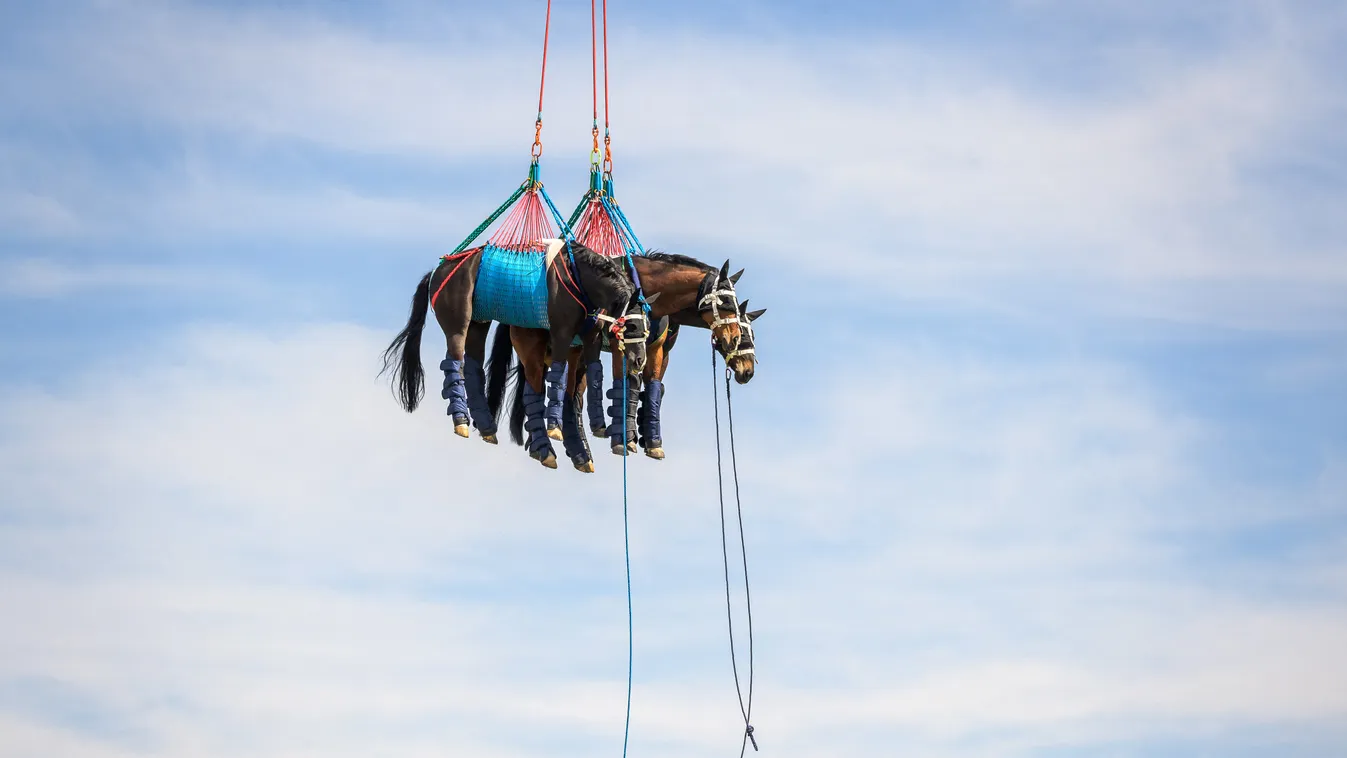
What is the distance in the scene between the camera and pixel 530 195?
3553cm

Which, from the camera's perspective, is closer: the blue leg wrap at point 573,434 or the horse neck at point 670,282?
the blue leg wrap at point 573,434

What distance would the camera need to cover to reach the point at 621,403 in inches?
1371

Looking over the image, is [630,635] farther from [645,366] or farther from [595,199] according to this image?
[595,199]

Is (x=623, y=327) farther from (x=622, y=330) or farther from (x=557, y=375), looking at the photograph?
(x=557, y=375)

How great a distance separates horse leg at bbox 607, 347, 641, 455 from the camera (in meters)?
34.8

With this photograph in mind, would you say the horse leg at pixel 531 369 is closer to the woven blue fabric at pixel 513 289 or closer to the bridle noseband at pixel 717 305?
the woven blue fabric at pixel 513 289

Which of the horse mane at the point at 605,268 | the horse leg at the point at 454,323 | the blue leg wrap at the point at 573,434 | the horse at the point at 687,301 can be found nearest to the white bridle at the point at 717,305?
the horse at the point at 687,301

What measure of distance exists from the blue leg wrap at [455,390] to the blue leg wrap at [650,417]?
7.62 feet

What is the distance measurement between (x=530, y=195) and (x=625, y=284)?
192 centimetres

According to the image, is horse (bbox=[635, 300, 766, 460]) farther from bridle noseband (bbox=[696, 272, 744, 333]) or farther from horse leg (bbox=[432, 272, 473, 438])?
horse leg (bbox=[432, 272, 473, 438])

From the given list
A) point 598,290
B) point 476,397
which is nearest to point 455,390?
point 476,397

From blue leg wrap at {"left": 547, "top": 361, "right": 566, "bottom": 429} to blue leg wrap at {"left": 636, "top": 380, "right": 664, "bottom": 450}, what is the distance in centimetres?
107

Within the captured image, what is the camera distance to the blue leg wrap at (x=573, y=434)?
114 feet

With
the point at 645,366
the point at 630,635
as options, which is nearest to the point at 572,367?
the point at 645,366
